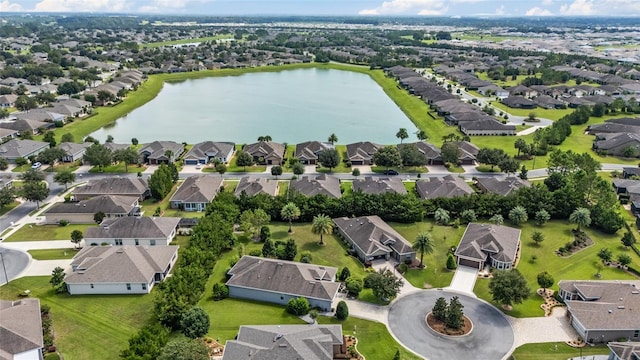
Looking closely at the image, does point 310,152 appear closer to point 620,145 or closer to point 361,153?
point 361,153

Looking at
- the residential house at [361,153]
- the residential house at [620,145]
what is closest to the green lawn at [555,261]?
the residential house at [361,153]

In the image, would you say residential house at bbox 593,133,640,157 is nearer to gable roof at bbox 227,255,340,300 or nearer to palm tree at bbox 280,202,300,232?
palm tree at bbox 280,202,300,232

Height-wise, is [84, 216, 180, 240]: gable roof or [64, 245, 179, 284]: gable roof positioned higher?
[64, 245, 179, 284]: gable roof

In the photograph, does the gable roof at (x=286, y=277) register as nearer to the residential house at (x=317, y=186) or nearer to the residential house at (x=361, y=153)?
the residential house at (x=317, y=186)

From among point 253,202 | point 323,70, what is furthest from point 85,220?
point 323,70

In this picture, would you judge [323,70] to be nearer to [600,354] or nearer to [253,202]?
[253,202]

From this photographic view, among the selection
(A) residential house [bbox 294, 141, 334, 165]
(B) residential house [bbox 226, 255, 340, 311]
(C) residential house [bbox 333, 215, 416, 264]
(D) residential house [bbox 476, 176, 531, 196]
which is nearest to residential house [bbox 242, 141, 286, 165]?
(A) residential house [bbox 294, 141, 334, 165]
